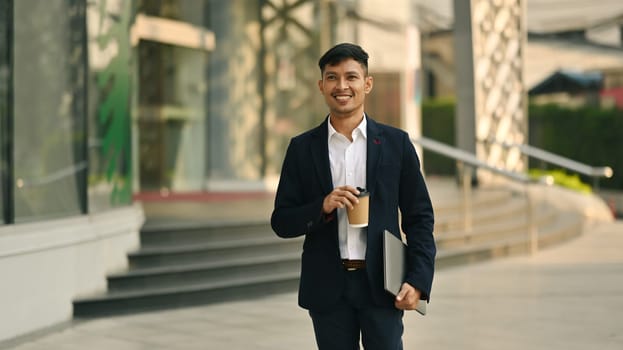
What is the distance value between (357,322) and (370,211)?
411 millimetres

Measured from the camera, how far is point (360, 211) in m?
3.52

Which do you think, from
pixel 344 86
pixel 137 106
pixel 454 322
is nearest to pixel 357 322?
pixel 344 86

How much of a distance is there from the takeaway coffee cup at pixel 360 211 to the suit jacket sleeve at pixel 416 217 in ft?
0.87

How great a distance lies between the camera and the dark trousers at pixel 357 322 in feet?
12.1

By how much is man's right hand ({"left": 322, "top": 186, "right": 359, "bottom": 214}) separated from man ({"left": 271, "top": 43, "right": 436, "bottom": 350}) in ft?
0.27

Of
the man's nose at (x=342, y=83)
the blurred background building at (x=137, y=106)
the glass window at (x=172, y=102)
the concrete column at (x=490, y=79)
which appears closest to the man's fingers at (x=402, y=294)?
the man's nose at (x=342, y=83)

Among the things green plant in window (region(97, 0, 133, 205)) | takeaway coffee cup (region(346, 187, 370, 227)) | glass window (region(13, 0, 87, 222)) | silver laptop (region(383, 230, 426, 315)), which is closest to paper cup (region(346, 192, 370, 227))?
takeaway coffee cup (region(346, 187, 370, 227))

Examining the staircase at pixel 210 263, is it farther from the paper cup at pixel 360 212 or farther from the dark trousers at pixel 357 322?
the paper cup at pixel 360 212

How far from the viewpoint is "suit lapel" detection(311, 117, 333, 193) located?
3.72m

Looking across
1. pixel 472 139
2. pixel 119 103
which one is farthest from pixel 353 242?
pixel 472 139

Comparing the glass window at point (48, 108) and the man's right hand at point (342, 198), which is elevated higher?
the glass window at point (48, 108)

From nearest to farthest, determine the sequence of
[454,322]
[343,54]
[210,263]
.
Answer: [343,54], [454,322], [210,263]

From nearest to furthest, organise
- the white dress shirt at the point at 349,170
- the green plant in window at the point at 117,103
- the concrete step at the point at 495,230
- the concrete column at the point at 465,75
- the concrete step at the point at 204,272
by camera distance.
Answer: the white dress shirt at the point at 349,170 < the concrete step at the point at 204,272 < the green plant in window at the point at 117,103 < the concrete step at the point at 495,230 < the concrete column at the point at 465,75

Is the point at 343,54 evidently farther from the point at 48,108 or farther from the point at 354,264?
the point at 48,108
